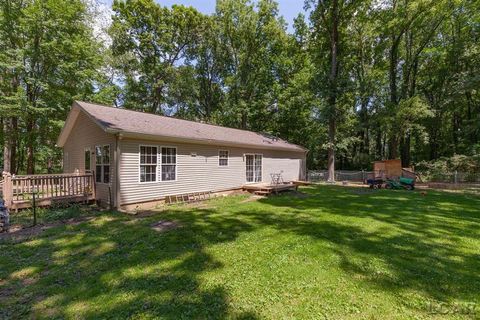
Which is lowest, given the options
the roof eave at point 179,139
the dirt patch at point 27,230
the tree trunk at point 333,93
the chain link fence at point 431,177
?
the dirt patch at point 27,230

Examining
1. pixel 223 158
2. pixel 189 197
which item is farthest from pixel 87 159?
pixel 223 158

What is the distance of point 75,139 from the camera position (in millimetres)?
11812

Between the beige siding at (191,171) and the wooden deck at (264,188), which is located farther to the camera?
the wooden deck at (264,188)

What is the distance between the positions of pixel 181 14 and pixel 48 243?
2482cm

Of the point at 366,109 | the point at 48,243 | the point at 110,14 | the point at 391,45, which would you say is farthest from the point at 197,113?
the point at 48,243

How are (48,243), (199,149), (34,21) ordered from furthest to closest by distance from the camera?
(34,21), (199,149), (48,243)

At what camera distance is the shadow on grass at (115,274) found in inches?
125

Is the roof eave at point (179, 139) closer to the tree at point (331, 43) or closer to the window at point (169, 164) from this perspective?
the window at point (169, 164)

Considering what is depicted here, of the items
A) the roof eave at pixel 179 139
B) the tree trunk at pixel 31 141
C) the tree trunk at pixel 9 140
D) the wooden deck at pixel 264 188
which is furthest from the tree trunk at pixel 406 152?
the tree trunk at pixel 9 140

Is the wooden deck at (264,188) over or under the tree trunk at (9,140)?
under

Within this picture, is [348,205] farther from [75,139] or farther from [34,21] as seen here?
[34,21]

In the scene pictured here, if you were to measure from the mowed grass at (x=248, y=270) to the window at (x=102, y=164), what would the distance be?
2676mm

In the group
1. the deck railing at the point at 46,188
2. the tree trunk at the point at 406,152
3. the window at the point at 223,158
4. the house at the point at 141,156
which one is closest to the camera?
the deck railing at the point at 46,188

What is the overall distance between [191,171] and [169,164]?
1.23 m
